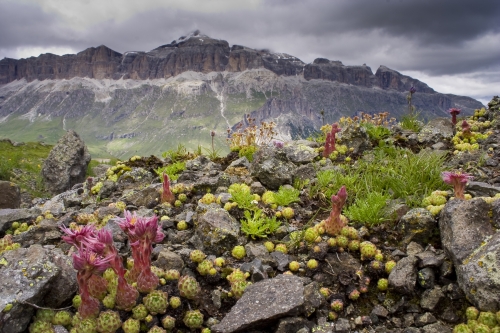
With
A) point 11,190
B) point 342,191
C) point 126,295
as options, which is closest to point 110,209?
point 126,295

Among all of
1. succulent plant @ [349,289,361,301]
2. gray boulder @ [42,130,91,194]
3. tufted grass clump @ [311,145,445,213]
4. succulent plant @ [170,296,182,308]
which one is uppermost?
tufted grass clump @ [311,145,445,213]

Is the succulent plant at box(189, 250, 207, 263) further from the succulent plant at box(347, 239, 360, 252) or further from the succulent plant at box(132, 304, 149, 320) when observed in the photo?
the succulent plant at box(347, 239, 360, 252)

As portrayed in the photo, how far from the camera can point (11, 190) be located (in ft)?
39.6

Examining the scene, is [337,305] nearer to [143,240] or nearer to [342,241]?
[342,241]

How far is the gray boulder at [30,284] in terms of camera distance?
159 inches

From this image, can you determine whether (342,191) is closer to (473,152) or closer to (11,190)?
(473,152)

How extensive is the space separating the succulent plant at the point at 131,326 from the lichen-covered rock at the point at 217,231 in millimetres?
1729

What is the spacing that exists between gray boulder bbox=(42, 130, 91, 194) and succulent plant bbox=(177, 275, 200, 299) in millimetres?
22321

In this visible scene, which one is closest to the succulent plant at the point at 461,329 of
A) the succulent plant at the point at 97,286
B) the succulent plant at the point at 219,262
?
the succulent plant at the point at 219,262

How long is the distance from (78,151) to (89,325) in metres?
23.5

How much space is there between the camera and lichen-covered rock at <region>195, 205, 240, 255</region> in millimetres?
5594

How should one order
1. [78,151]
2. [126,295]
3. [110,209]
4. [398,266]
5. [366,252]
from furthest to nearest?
[78,151]
[110,209]
[366,252]
[398,266]
[126,295]

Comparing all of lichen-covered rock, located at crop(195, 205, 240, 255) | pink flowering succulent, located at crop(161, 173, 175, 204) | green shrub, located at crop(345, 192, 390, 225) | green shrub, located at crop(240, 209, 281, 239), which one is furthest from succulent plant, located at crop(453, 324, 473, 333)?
pink flowering succulent, located at crop(161, 173, 175, 204)

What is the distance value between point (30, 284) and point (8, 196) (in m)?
9.61
